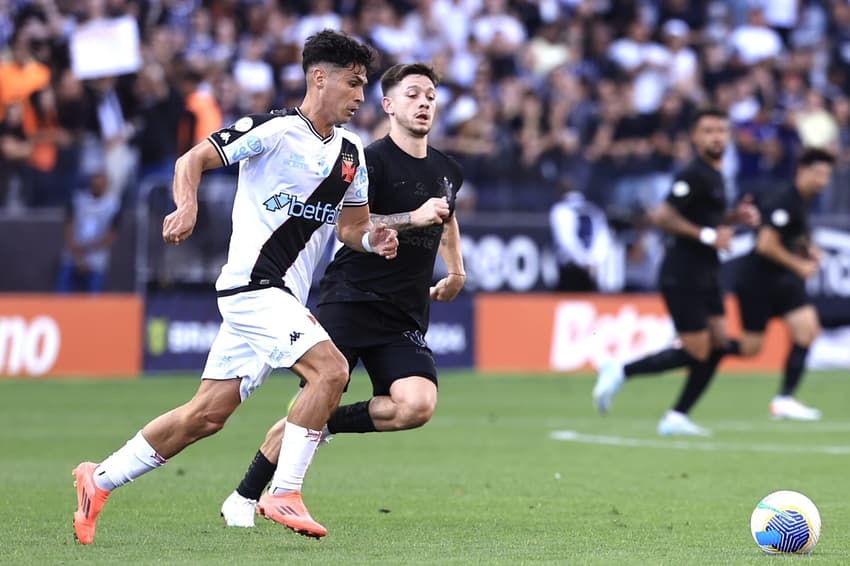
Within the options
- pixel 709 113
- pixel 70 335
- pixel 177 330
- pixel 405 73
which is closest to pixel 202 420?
pixel 405 73

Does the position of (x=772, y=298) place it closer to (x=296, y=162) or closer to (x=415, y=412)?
(x=415, y=412)

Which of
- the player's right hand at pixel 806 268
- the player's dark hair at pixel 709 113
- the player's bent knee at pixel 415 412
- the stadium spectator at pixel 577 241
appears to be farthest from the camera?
the stadium spectator at pixel 577 241

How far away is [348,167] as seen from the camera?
794cm

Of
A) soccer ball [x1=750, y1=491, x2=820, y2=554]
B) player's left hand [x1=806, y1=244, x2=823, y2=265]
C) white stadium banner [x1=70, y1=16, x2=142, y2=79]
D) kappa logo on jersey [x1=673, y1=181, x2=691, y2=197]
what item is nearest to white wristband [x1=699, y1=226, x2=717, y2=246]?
kappa logo on jersey [x1=673, y1=181, x2=691, y2=197]

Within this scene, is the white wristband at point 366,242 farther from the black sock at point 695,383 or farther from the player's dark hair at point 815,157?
the player's dark hair at point 815,157

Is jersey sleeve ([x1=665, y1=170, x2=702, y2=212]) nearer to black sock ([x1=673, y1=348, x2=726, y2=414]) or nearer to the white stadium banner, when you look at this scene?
black sock ([x1=673, y1=348, x2=726, y2=414])

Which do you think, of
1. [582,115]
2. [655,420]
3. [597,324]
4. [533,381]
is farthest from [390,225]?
[582,115]

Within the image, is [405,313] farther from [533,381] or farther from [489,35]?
[489,35]

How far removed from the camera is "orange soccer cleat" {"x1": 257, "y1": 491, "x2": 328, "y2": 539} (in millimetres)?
7383

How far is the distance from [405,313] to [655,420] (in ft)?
23.4

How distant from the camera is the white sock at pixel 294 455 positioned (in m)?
7.61

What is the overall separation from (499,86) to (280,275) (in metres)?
15.9

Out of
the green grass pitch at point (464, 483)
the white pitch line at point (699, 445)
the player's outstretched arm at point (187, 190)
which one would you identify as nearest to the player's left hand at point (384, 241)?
the player's outstretched arm at point (187, 190)

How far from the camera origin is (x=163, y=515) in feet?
28.8
